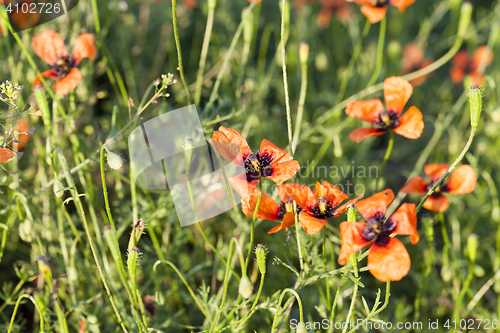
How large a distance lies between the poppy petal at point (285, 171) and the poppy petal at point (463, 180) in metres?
0.50

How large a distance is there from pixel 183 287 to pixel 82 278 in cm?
35

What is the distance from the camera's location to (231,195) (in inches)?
43.8

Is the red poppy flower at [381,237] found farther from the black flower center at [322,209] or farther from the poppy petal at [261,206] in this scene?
the poppy petal at [261,206]

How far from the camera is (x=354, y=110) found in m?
1.12

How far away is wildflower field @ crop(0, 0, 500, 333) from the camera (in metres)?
0.90

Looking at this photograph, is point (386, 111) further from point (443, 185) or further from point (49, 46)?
point (49, 46)

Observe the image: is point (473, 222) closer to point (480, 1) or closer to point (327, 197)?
point (327, 197)

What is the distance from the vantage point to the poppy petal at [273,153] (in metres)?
0.96

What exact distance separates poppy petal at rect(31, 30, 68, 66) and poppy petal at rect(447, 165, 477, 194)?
121 centimetres

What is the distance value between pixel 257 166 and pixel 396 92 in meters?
0.47

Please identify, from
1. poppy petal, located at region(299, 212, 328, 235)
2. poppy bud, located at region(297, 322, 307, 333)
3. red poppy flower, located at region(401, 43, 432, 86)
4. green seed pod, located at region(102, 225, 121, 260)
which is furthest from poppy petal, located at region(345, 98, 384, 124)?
red poppy flower, located at region(401, 43, 432, 86)

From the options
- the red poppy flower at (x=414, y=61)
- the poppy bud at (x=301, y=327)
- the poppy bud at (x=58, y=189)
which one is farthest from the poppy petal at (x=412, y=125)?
the red poppy flower at (x=414, y=61)

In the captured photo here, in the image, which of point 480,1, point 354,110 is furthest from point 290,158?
point 480,1

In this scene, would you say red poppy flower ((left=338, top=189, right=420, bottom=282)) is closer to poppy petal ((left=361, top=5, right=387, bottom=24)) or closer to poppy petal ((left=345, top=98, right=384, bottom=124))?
poppy petal ((left=345, top=98, right=384, bottom=124))
